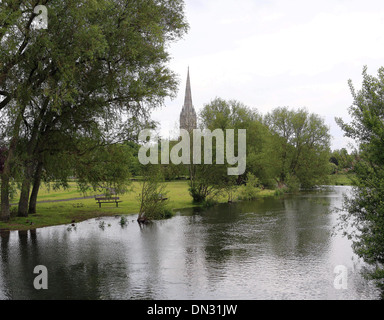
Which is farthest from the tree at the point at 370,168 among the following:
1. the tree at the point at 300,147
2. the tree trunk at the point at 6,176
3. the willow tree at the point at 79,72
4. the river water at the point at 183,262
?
the tree at the point at 300,147

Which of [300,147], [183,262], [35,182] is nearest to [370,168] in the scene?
[183,262]

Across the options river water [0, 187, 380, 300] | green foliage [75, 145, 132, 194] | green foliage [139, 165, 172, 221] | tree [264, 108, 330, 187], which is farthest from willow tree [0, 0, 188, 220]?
tree [264, 108, 330, 187]

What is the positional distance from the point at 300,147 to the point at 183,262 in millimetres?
57274

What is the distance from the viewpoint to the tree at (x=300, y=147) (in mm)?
65688

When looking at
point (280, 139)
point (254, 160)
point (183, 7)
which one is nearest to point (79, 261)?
point (183, 7)

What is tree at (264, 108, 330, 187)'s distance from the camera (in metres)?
65.7

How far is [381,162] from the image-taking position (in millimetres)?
11758

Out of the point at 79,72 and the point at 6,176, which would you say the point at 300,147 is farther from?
the point at 6,176

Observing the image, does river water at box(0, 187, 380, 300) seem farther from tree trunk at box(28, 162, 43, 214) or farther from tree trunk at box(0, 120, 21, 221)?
tree trunk at box(28, 162, 43, 214)

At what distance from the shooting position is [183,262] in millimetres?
14664
